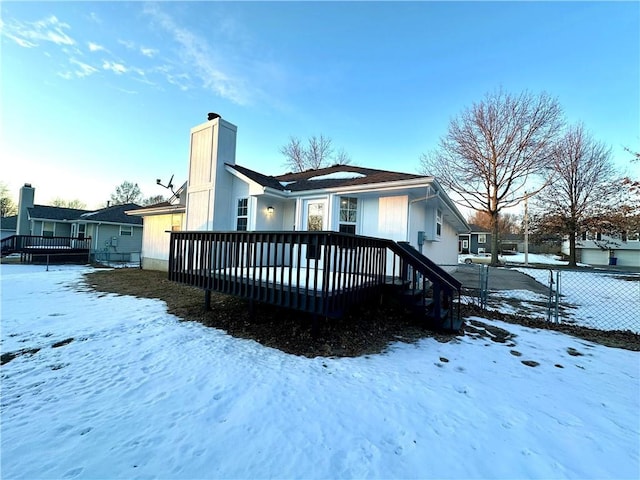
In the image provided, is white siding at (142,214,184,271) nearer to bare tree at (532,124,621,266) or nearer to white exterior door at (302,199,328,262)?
white exterior door at (302,199,328,262)

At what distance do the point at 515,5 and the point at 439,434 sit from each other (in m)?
11.8

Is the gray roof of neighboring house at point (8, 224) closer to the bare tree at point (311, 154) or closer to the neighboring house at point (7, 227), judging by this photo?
the neighboring house at point (7, 227)

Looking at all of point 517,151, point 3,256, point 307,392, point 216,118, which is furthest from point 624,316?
point 3,256

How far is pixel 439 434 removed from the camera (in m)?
2.25

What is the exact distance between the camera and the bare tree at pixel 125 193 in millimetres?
43562

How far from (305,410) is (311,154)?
2484 centimetres

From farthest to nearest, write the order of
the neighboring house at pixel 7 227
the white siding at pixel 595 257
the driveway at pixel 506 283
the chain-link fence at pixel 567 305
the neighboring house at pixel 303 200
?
1. the white siding at pixel 595 257
2. the neighboring house at pixel 7 227
3. the driveway at pixel 506 283
4. the neighboring house at pixel 303 200
5. the chain-link fence at pixel 567 305

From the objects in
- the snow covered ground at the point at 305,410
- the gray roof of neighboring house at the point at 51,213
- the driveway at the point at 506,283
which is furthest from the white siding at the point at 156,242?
the gray roof of neighboring house at the point at 51,213

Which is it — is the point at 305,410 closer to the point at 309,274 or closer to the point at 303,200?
the point at 309,274

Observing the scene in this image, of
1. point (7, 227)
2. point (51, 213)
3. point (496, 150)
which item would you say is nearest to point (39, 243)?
point (51, 213)

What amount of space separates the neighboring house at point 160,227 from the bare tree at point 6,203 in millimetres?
34035

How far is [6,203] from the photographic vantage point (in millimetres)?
34312

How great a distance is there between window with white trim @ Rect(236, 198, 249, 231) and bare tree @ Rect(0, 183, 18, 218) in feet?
137

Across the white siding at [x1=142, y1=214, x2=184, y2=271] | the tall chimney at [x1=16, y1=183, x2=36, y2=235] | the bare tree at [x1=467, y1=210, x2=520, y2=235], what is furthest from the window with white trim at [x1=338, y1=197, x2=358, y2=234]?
the bare tree at [x1=467, y1=210, x2=520, y2=235]
